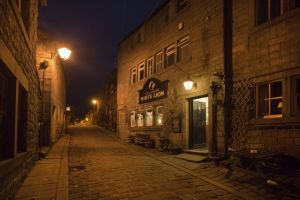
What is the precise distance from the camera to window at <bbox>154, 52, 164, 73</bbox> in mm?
17250

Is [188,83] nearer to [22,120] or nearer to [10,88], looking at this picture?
[22,120]

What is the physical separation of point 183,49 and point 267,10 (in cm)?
577

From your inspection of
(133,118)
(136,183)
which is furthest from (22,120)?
(133,118)

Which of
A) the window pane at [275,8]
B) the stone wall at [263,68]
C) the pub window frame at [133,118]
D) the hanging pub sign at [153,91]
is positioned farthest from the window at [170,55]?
the window pane at [275,8]

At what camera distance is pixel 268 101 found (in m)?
9.39

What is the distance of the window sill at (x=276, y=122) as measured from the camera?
820 centimetres

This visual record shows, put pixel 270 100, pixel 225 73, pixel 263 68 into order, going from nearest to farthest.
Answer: pixel 270 100
pixel 263 68
pixel 225 73

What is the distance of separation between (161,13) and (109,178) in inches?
468

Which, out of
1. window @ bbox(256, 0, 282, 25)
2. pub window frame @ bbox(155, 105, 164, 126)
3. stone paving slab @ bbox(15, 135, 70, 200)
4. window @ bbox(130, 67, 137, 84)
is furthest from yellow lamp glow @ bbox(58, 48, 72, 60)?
window @ bbox(130, 67, 137, 84)

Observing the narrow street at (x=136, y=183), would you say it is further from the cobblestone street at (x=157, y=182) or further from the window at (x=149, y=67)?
the window at (x=149, y=67)

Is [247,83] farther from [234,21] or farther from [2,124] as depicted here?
[2,124]

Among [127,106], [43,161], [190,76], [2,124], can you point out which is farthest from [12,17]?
[127,106]

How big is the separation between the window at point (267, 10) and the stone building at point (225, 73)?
1.3 inches

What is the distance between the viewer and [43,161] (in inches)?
437
